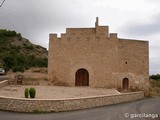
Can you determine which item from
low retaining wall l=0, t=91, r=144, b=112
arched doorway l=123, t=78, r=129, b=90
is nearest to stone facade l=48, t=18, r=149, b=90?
arched doorway l=123, t=78, r=129, b=90

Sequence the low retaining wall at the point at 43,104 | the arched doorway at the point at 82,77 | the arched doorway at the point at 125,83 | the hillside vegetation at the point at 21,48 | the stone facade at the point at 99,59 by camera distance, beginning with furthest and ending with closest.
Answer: the hillside vegetation at the point at 21,48
the arched doorway at the point at 82,77
the arched doorway at the point at 125,83
the stone facade at the point at 99,59
the low retaining wall at the point at 43,104

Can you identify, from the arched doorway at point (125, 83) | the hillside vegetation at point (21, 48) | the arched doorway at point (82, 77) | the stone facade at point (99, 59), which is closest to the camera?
the stone facade at point (99, 59)

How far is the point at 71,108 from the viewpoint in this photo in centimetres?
1211

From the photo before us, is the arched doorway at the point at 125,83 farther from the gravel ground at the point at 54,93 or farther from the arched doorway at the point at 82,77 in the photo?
the gravel ground at the point at 54,93

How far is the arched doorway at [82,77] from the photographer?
859 inches

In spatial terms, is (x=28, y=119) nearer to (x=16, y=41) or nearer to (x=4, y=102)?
(x=4, y=102)

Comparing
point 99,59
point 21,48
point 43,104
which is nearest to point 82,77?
point 99,59

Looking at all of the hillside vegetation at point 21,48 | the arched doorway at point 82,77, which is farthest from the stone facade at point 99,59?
the hillside vegetation at point 21,48

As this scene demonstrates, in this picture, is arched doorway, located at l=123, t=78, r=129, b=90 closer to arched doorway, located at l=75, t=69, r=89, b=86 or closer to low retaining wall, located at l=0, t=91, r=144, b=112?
arched doorway, located at l=75, t=69, r=89, b=86

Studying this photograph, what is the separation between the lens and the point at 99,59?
68.3 ft

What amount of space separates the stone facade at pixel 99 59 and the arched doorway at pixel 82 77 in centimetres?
21

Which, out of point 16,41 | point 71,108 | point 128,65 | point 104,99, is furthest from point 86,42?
point 16,41

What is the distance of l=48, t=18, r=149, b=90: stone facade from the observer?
2072 cm

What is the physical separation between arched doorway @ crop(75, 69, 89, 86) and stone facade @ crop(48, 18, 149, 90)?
21 centimetres
